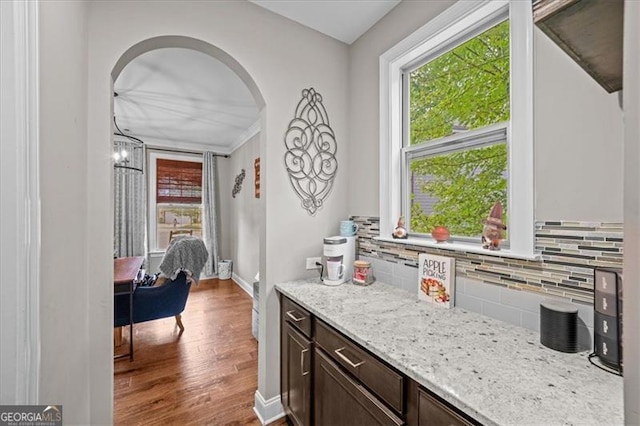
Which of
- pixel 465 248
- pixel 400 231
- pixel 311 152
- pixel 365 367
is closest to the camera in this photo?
pixel 365 367

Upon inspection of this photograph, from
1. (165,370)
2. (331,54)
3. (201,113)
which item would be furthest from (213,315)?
(331,54)

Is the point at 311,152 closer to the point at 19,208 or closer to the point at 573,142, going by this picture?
the point at 573,142

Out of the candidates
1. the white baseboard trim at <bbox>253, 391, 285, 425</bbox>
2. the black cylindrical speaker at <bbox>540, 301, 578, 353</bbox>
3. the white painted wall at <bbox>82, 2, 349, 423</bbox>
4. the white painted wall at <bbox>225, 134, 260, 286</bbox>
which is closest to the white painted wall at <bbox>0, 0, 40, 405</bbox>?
the white painted wall at <bbox>82, 2, 349, 423</bbox>

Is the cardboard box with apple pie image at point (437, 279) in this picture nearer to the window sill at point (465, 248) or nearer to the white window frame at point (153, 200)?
the window sill at point (465, 248)

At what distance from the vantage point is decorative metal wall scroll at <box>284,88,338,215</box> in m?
1.88

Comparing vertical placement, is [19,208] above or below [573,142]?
below

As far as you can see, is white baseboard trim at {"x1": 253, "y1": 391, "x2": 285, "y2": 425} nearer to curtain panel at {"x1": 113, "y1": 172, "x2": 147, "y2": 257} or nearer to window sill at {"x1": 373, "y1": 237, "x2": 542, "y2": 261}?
window sill at {"x1": 373, "y1": 237, "x2": 542, "y2": 261}

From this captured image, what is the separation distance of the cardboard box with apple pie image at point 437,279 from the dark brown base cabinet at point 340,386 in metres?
0.58

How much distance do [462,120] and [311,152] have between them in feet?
3.27

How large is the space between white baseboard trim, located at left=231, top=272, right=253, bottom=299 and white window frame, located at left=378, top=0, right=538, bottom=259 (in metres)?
3.28

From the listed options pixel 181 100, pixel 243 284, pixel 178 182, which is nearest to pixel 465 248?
pixel 181 100

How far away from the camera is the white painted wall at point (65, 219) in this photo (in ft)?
2.41

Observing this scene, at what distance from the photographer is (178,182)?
527 centimetres

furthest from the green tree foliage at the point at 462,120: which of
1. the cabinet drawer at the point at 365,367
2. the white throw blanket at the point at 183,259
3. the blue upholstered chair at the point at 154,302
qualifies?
the blue upholstered chair at the point at 154,302
